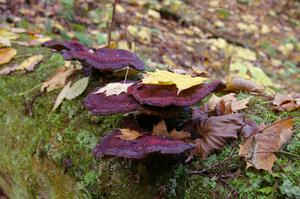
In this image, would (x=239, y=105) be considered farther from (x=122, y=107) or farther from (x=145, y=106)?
(x=122, y=107)

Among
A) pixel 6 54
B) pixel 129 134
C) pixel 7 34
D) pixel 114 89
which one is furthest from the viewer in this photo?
pixel 7 34

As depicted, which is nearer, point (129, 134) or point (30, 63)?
point (129, 134)

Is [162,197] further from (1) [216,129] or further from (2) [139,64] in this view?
(2) [139,64]

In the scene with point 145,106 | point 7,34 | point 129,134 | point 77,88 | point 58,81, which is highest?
point 145,106

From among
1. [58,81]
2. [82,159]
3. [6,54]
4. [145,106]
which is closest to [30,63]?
[6,54]

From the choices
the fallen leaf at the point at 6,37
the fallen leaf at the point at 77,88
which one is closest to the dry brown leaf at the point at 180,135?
the fallen leaf at the point at 77,88

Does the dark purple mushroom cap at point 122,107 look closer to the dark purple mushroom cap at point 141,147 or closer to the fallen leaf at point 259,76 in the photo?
the dark purple mushroom cap at point 141,147

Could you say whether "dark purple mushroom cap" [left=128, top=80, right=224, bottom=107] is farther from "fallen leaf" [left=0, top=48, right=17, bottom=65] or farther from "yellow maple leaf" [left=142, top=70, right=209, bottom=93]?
"fallen leaf" [left=0, top=48, right=17, bottom=65]
